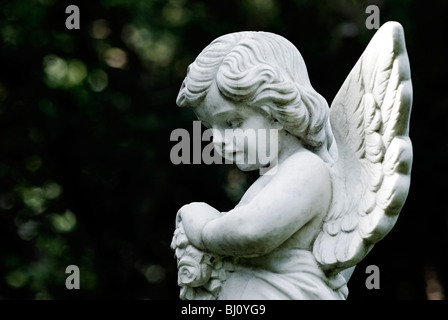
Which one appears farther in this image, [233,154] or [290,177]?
[233,154]

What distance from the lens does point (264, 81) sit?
3684 mm

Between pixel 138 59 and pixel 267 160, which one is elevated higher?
pixel 138 59

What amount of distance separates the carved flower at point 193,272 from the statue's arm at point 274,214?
94 millimetres

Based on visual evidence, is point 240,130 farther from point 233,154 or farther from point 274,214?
point 274,214

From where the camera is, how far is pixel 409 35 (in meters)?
Answer: 7.75

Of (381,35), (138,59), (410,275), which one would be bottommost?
(410,275)

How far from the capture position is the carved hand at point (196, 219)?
12.3 feet

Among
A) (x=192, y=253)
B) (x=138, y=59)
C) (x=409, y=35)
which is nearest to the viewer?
(x=192, y=253)

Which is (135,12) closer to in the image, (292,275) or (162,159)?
(162,159)

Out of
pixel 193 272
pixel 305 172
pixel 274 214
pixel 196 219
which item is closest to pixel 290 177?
pixel 305 172

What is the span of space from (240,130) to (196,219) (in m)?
0.40

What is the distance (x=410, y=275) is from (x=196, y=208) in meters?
4.50

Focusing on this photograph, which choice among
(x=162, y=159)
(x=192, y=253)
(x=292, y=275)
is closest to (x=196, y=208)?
(x=192, y=253)

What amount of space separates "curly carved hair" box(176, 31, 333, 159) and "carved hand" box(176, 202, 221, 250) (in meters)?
0.43
